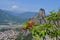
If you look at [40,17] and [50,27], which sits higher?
[40,17]

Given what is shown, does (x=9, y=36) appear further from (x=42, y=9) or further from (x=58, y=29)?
(x=58, y=29)

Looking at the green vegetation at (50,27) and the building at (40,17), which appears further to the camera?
the building at (40,17)

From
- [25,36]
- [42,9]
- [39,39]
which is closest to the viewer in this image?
[39,39]

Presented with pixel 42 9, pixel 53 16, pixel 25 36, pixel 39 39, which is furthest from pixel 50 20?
→ pixel 25 36

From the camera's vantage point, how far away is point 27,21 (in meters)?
7.00

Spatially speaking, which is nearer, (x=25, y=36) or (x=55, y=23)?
(x=55, y=23)

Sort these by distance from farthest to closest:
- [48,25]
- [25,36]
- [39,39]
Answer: [25,36] < [39,39] < [48,25]

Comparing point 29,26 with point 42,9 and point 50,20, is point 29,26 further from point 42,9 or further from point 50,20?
point 42,9

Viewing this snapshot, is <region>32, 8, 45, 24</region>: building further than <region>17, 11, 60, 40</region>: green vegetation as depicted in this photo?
Yes

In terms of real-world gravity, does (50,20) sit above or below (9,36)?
above

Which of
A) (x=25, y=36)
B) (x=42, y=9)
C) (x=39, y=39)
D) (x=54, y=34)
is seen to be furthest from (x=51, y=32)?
(x=25, y=36)

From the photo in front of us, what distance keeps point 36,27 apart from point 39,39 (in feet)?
2.10

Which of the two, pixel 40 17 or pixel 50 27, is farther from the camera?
pixel 40 17

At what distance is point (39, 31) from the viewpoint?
634cm
